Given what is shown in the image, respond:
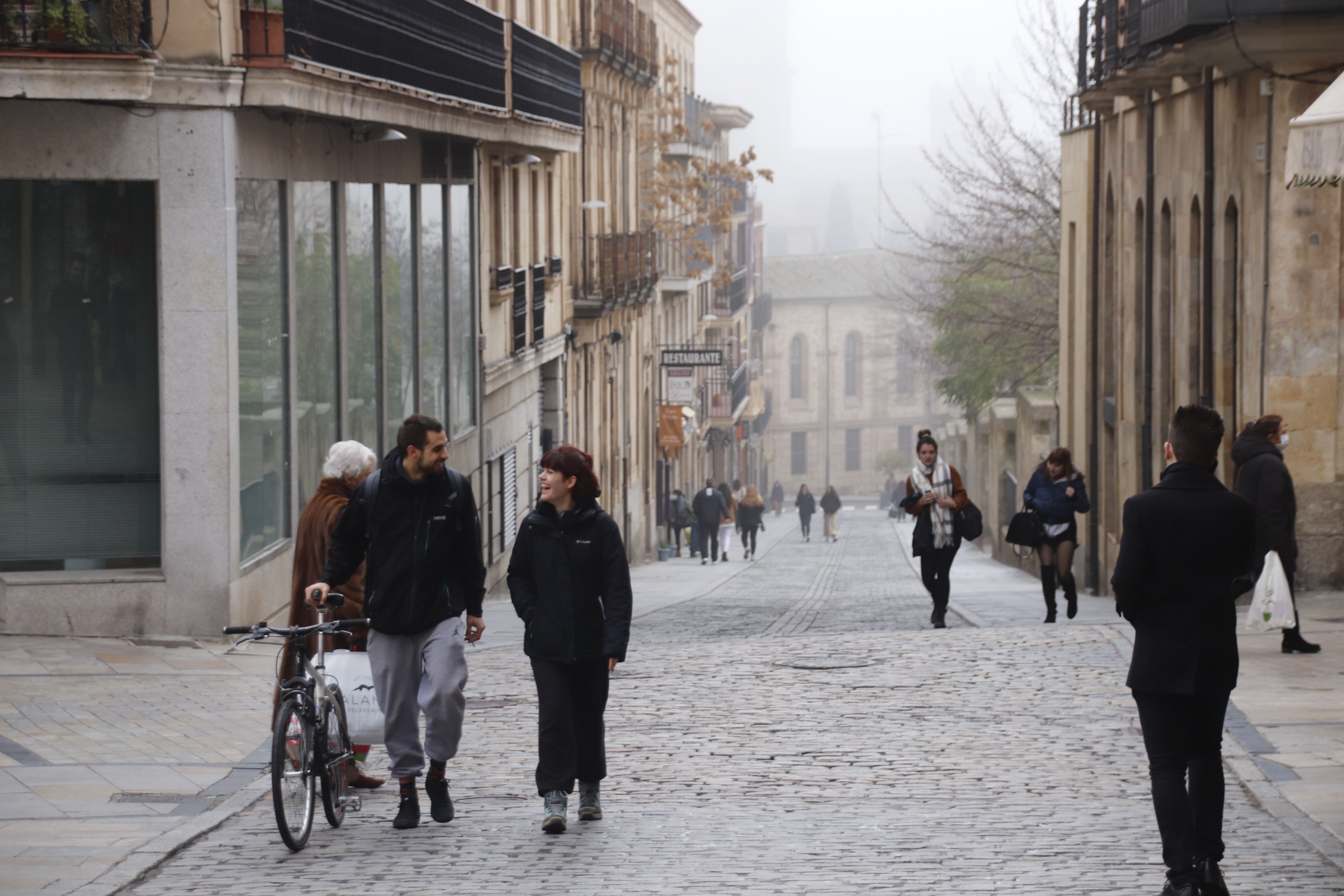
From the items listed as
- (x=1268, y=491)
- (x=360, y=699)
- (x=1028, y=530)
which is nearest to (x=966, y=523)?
(x=1028, y=530)

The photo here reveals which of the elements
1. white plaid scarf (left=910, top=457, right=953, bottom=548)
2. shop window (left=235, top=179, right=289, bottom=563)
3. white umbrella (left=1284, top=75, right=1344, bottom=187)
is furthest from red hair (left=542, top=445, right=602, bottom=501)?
white plaid scarf (left=910, top=457, right=953, bottom=548)

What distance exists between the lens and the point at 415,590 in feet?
25.9

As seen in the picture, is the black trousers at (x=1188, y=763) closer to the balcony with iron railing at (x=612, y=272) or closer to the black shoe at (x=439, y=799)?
the black shoe at (x=439, y=799)

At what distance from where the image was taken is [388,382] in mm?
19125

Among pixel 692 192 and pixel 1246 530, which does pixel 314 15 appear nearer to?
pixel 1246 530

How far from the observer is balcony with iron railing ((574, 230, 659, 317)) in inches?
1300

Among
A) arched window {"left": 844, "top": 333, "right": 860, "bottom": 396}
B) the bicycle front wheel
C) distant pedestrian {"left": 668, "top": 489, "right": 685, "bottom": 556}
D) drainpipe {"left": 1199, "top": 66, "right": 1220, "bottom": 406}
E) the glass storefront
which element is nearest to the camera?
the bicycle front wheel

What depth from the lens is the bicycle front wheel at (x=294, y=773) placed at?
288 inches

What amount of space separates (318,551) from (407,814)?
51.5 inches

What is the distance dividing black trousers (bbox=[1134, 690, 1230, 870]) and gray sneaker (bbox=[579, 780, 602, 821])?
8.43 ft

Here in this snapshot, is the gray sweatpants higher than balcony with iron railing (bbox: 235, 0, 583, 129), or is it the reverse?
balcony with iron railing (bbox: 235, 0, 583, 129)

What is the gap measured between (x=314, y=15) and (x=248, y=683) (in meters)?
5.15

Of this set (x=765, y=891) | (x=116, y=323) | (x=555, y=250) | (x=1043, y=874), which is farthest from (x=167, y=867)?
(x=555, y=250)

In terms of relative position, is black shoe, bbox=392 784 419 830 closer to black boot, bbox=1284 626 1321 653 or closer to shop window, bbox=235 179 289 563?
shop window, bbox=235 179 289 563
